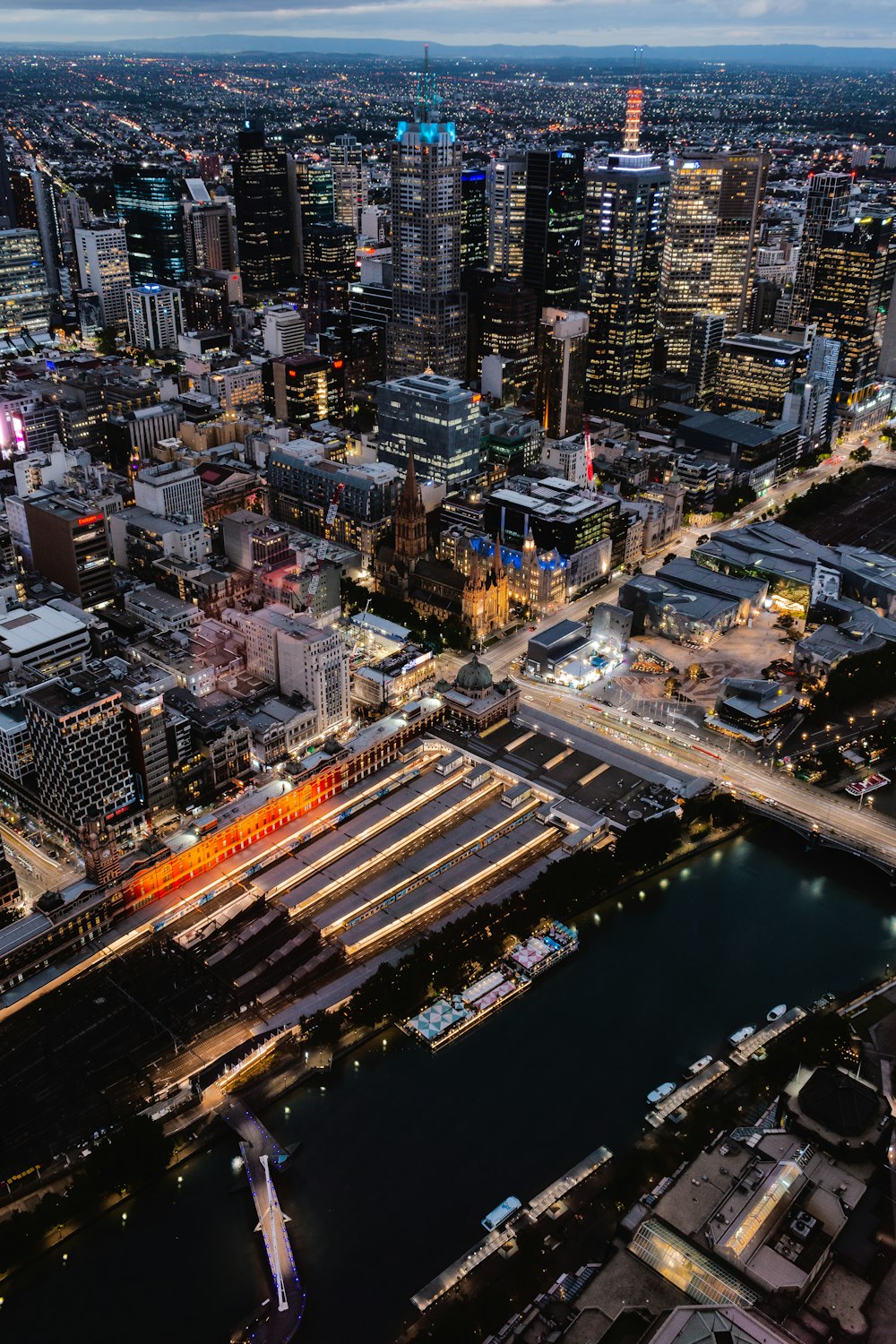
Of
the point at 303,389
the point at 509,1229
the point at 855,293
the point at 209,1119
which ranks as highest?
the point at 855,293

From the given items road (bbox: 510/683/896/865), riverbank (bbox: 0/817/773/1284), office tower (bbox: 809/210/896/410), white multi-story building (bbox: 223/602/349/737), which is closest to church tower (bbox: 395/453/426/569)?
road (bbox: 510/683/896/865)

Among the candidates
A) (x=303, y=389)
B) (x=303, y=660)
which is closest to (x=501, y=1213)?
(x=303, y=660)

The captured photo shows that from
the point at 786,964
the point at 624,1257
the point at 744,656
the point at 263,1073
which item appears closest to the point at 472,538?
the point at 744,656

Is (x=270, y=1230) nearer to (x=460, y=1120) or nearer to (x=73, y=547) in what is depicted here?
(x=460, y=1120)

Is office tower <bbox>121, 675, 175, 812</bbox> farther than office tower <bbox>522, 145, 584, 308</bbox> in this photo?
No

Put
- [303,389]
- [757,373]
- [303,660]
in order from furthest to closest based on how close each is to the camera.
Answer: [757,373], [303,389], [303,660]

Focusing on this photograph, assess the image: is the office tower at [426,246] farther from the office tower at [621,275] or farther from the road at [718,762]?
the road at [718,762]

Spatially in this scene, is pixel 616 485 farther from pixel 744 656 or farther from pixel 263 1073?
pixel 263 1073

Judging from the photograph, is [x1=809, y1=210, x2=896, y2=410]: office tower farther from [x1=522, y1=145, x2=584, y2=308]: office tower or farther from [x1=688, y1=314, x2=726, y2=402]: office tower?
[x1=522, y1=145, x2=584, y2=308]: office tower
